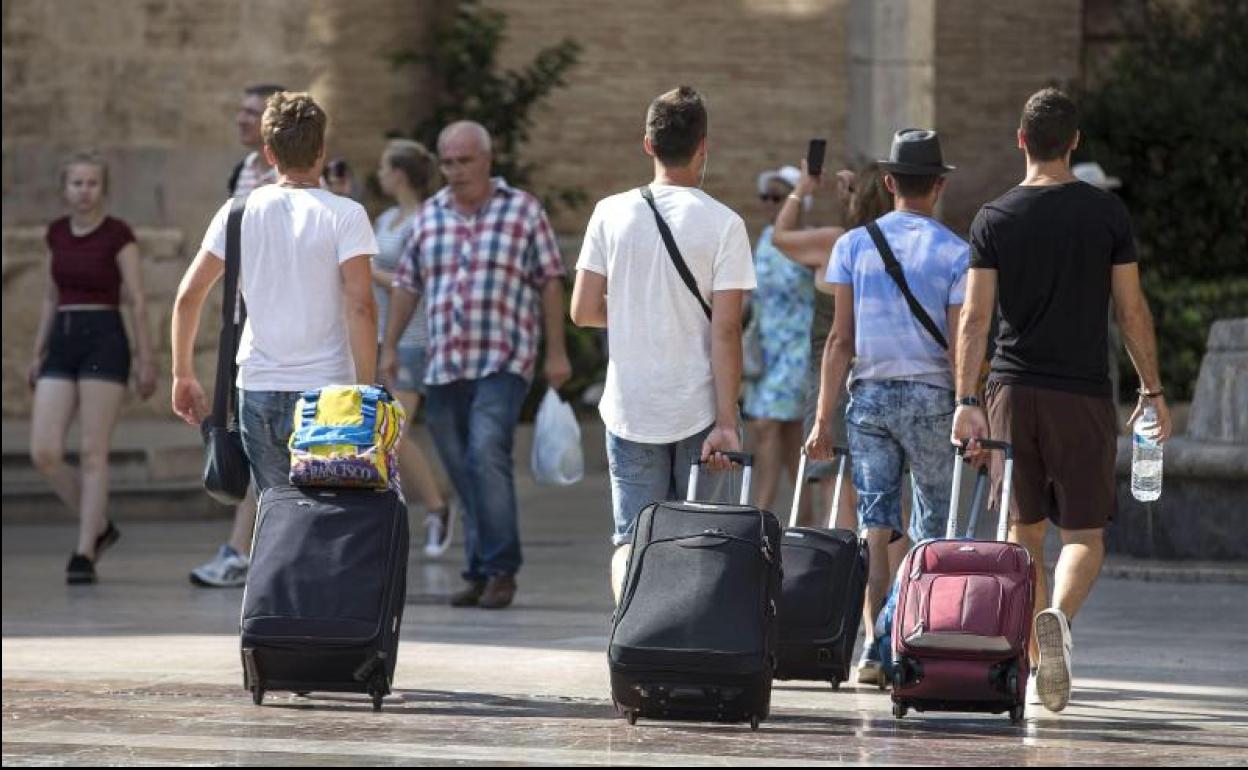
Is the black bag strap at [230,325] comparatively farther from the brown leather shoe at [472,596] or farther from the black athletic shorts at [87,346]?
the black athletic shorts at [87,346]

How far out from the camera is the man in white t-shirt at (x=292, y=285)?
880cm

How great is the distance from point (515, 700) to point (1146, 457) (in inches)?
84.7

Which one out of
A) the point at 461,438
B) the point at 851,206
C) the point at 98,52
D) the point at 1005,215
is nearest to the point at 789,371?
the point at 461,438

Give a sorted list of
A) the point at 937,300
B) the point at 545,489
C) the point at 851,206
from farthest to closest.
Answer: the point at 545,489 < the point at 851,206 < the point at 937,300

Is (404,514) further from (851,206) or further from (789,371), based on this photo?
(789,371)

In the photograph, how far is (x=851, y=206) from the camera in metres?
9.74

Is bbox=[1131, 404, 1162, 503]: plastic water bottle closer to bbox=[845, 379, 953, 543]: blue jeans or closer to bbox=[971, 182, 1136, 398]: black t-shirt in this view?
bbox=[971, 182, 1136, 398]: black t-shirt

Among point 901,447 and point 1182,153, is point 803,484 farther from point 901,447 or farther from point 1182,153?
point 1182,153

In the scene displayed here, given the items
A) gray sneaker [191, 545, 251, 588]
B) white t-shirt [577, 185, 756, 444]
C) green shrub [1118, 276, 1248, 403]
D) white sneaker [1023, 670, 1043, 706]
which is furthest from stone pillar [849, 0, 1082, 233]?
white t-shirt [577, 185, 756, 444]

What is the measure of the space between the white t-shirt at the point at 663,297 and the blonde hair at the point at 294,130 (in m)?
0.99

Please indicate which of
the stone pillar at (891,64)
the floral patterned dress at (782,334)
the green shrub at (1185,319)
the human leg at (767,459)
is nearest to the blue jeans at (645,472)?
the floral patterned dress at (782,334)

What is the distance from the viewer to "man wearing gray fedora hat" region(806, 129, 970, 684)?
8953 mm

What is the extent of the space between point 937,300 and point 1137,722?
5.05 ft

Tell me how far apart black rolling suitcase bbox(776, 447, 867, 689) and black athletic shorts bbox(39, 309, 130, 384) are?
15.9ft
